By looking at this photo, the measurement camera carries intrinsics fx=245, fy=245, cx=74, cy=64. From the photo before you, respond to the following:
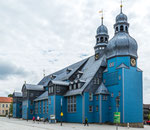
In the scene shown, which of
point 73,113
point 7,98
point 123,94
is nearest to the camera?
point 123,94

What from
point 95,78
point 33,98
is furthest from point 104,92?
point 33,98

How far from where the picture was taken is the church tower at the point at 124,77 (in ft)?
149

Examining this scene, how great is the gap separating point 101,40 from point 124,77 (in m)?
15.6

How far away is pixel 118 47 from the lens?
158 feet

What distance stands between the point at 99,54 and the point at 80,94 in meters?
11.6

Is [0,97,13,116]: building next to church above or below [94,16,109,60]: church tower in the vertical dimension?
below

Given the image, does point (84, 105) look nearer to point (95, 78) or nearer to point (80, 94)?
point (80, 94)

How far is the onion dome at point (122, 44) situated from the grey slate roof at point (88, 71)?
4.25 m

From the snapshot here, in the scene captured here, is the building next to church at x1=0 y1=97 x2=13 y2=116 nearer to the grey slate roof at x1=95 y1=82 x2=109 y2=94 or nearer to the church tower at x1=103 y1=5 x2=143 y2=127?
the grey slate roof at x1=95 y1=82 x2=109 y2=94

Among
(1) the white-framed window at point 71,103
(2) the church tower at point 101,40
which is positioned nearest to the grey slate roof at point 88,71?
(1) the white-framed window at point 71,103

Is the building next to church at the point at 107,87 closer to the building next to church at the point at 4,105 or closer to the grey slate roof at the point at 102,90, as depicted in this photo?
the grey slate roof at the point at 102,90

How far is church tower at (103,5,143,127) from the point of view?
45.6m

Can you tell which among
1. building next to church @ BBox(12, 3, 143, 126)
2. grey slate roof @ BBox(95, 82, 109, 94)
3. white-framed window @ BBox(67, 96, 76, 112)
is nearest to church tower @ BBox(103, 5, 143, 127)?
building next to church @ BBox(12, 3, 143, 126)

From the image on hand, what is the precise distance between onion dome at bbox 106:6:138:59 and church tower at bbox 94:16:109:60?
603 centimetres
